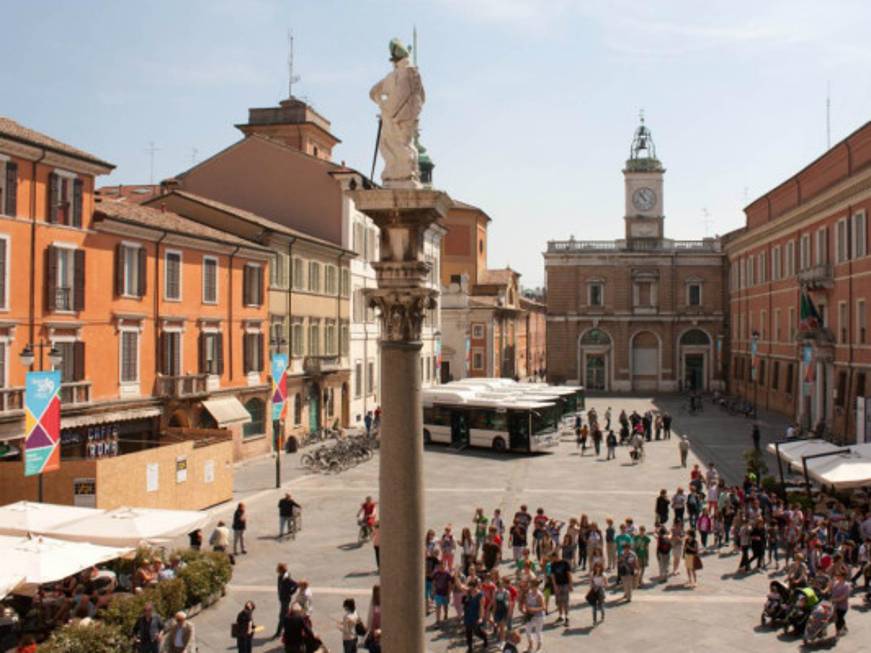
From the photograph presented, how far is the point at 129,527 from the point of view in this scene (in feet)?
55.0

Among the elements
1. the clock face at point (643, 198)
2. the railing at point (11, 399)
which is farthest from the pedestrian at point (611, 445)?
the clock face at point (643, 198)

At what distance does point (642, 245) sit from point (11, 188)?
60.6 meters

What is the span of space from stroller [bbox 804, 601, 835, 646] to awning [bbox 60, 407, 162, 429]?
1917 cm

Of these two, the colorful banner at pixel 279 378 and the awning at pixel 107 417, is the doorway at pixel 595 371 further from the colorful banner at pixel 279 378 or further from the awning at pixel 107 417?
the awning at pixel 107 417

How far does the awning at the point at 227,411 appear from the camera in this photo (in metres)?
32.0

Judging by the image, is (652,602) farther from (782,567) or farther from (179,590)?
(179,590)

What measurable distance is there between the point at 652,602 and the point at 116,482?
13.3 m

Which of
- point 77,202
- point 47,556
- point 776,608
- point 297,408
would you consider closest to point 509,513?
point 776,608

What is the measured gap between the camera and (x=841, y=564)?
1667 cm

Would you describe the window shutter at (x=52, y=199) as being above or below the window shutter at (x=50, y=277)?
above

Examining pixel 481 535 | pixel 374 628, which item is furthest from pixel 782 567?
pixel 374 628

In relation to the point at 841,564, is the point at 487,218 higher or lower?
higher

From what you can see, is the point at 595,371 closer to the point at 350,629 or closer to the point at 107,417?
the point at 107,417

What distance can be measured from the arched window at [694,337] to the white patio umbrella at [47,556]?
6534 cm
